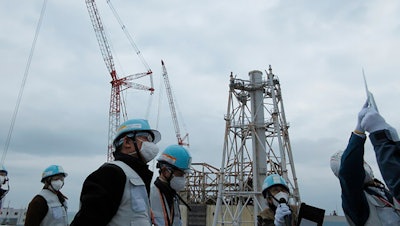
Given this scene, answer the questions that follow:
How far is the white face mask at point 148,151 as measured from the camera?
3.08 metres

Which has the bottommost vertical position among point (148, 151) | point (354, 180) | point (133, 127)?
point (354, 180)

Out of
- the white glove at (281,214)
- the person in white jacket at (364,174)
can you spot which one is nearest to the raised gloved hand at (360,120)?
the person in white jacket at (364,174)

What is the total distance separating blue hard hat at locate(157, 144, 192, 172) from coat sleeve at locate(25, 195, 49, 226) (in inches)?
81.2

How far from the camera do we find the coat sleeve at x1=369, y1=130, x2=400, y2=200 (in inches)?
92.3

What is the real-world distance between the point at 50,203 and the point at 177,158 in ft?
7.68

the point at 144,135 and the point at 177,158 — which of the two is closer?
the point at 144,135

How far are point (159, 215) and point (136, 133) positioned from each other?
3.91 ft

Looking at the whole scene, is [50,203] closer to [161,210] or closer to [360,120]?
[161,210]

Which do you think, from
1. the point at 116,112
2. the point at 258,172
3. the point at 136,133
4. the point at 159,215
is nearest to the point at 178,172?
the point at 159,215

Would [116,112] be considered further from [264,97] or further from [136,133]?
[136,133]

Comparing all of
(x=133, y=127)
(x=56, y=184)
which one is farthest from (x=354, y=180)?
(x=56, y=184)

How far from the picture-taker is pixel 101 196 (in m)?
2.44

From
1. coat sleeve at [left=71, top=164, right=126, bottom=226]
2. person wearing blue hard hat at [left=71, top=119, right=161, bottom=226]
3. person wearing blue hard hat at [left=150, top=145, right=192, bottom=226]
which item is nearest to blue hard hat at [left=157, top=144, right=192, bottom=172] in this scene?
person wearing blue hard hat at [left=150, top=145, right=192, bottom=226]

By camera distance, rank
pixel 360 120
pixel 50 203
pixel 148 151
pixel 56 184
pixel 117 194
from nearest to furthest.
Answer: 1. pixel 117 194
2. pixel 360 120
3. pixel 148 151
4. pixel 50 203
5. pixel 56 184
